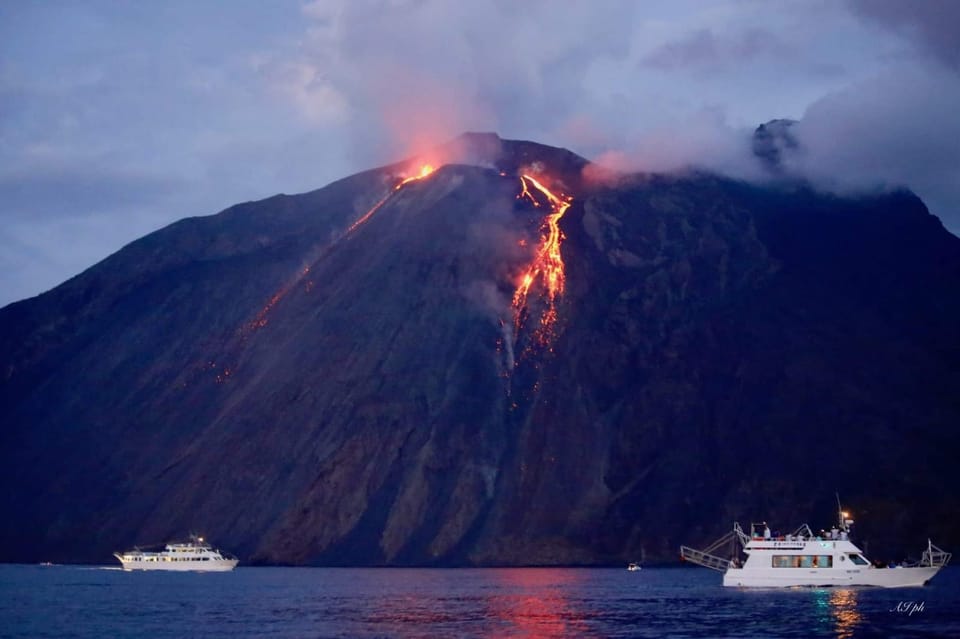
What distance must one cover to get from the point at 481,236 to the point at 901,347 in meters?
59.1

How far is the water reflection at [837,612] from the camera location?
69.5 meters

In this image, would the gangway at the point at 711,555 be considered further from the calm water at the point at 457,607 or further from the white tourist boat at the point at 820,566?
the white tourist boat at the point at 820,566

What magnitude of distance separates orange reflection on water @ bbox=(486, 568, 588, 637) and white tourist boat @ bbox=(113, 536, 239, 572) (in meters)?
34.0

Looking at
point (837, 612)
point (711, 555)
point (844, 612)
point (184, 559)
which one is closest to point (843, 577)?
point (844, 612)

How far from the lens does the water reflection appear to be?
69.5m

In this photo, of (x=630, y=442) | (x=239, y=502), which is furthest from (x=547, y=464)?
(x=239, y=502)

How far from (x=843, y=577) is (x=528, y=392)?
65.5 metres

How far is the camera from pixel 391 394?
16288 centimetres

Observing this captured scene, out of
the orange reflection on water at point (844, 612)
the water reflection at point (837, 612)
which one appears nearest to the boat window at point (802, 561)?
the water reflection at point (837, 612)

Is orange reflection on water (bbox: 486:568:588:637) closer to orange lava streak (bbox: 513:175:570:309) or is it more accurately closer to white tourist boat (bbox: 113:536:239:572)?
white tourist boat (bbox: 113:536:239:572)

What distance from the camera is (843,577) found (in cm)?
10162

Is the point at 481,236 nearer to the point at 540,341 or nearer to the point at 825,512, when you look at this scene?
the point at 540,341

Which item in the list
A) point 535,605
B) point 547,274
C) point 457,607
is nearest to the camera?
point 457,607

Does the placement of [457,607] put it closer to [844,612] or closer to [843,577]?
[844,612]
